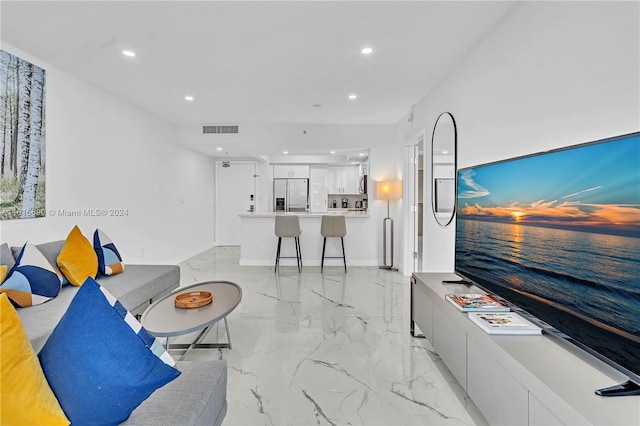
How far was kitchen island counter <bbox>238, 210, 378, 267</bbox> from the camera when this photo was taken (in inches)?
223

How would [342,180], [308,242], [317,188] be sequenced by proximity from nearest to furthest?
[308,242] < [317,188] < [342,180]

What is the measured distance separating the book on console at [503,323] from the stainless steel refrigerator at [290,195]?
6.40 meters

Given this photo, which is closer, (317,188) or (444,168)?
(444,168)

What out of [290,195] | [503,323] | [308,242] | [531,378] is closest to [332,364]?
[503,323]

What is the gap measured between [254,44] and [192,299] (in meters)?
2.09

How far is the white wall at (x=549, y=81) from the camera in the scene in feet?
4.42

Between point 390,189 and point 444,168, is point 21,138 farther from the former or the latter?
point 390,189

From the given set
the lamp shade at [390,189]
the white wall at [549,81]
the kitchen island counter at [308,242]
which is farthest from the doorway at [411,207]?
the white wall at [549,81]

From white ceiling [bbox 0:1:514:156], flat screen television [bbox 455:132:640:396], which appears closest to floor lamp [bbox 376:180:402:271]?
white ceiling [bbox 0:1:514:156]

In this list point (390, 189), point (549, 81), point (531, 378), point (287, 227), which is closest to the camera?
point (531, 378)

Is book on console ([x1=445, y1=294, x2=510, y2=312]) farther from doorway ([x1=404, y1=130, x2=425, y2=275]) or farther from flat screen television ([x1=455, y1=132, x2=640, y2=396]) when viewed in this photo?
doorway ([x1=404, y1=130, x2=425, y2=275])

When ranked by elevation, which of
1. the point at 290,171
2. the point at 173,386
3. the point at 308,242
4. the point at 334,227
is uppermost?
the point at 290,171

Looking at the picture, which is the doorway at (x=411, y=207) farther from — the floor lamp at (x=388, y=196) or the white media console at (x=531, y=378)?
the white media console at (x=531, y=378)

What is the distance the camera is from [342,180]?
829 centimetres
